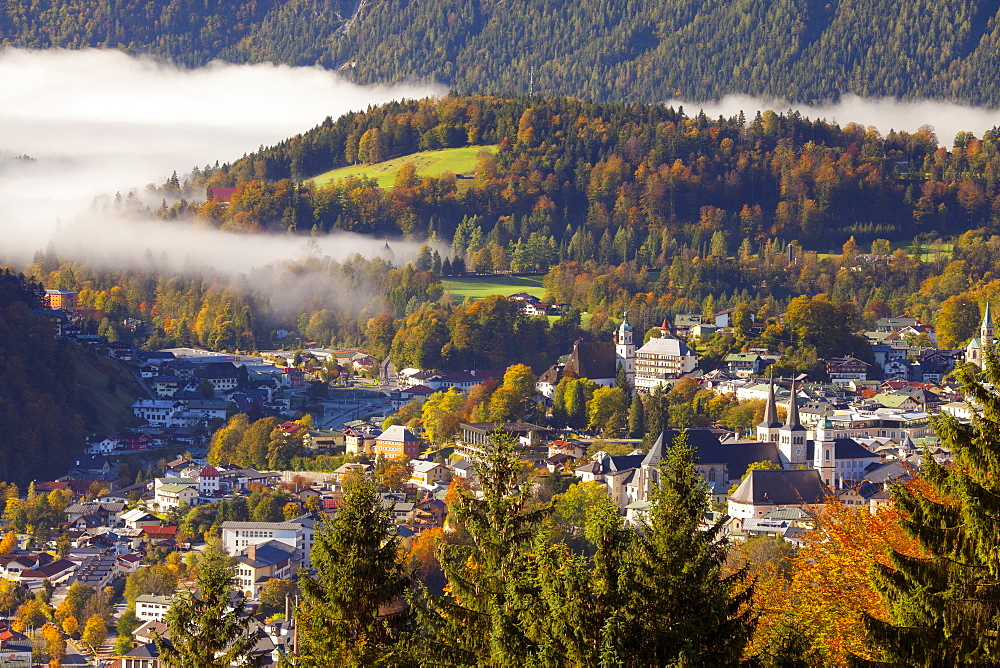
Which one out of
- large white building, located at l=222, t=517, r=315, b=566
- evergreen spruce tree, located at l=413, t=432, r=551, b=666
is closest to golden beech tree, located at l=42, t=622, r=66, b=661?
large white building, located at l=222, t=517, r=315, b=566

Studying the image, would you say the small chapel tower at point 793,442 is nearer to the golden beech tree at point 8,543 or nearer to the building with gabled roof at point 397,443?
the building with gabled roof at point 397,443

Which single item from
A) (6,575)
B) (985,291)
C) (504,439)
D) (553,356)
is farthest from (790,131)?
(504,439)

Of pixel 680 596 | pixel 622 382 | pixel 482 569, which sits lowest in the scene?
pixel 622 382

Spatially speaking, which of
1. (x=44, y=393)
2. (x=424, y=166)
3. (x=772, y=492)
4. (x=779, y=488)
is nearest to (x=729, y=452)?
(x=779, y=488)

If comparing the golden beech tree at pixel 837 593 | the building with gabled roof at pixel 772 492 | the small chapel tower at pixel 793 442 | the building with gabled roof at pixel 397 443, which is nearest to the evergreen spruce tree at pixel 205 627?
the golden beech tree at pixel 837 593

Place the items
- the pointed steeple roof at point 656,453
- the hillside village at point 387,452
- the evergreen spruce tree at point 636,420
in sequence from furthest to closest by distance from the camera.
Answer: the evergreen spruce tree at point 636,420
the pointed steeple roof at point 656,453
the hillside village at point 387,452

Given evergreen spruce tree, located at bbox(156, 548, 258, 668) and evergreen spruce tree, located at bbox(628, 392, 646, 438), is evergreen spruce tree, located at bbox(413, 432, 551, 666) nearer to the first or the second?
evergreen spruce tree, located at bbox(156, 548, 258, 668)

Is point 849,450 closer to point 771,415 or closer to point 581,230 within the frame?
point 771,415
